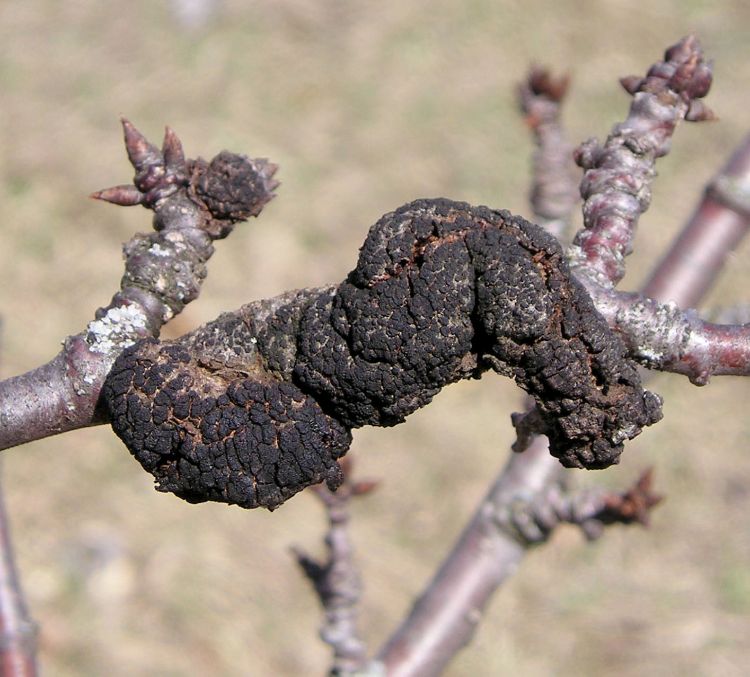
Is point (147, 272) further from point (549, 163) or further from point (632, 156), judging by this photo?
point (549, 163)

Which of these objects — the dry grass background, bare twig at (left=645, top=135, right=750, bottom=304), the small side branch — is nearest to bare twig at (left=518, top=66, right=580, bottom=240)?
bare twig at (left=645, top=135, right=750, bottom=304)

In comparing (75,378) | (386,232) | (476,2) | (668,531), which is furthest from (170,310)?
(476,2)

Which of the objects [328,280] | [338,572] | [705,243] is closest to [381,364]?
[338,572]

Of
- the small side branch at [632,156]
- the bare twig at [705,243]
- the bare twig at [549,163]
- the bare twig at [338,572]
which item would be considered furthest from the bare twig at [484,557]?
the small side branch at [632,156]

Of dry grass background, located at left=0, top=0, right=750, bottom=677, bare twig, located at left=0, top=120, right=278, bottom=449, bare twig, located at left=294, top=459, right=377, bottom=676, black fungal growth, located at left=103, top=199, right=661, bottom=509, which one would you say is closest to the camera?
black fungal growth, located at left=103, top=199, right=661, bottom=509

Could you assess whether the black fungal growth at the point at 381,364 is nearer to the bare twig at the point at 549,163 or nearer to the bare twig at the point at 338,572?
the bare twig at the point at 338,572

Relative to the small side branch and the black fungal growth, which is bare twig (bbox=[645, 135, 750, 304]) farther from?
the black fungal growth
